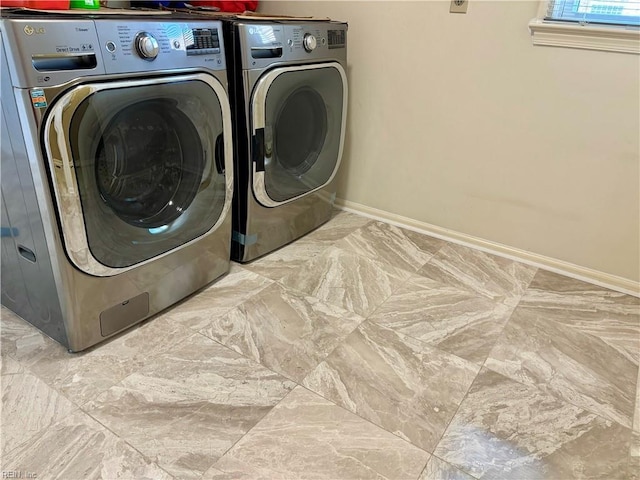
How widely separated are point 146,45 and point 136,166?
0.34 metres

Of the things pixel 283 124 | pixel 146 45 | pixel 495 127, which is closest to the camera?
pixel 146 45

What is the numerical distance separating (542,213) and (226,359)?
1.40 m

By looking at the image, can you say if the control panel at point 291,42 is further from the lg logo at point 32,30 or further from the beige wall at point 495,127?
the lg logo at point 32,30

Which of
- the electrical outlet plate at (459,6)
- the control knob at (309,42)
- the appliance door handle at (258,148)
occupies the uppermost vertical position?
the electrical outlet plate at (459,6)

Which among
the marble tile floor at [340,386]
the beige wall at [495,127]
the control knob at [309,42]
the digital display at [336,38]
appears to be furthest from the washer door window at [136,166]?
the beige wall at [495,127]

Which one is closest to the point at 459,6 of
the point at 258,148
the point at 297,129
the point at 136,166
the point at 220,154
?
the point at 297,129

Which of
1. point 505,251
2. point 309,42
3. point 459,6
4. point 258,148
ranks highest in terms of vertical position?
point 459,6

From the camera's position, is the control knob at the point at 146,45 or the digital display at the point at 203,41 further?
the digital display at the point at 203,41

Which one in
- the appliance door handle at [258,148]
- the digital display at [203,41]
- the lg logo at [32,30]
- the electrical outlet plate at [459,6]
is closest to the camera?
the lg logo at [32,30]

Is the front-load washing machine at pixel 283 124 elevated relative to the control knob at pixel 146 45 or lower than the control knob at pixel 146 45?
lower

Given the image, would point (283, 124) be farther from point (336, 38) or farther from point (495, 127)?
point (495, 127)

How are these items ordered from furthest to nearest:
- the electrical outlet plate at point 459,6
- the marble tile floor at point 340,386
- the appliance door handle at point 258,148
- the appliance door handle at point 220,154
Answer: the electrical outlet plate at point 459,6 < the appliance door handle at point 258,148 < the appliance door handle at point 220,154 < the marble tile floor at point 340,386

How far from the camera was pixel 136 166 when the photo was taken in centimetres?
135

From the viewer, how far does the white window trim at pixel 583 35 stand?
158 centimetres
